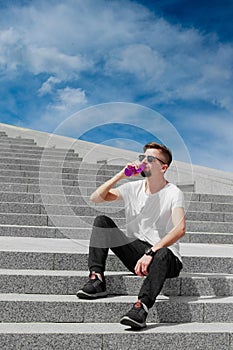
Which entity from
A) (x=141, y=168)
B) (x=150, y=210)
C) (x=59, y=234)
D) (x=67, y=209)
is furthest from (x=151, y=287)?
(x=67, y=209)

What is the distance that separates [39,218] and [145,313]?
118 inches

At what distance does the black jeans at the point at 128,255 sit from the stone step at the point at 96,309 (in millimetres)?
247

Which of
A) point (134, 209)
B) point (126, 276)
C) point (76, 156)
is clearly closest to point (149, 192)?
point (134, 209)

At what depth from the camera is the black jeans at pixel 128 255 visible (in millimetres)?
3725

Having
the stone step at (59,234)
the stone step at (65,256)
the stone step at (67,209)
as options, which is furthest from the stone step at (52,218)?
the stone step at (65,256)

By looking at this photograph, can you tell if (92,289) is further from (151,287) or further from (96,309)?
(151,287)

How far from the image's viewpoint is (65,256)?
4.52 meters

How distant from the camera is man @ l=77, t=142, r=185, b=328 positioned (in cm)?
387

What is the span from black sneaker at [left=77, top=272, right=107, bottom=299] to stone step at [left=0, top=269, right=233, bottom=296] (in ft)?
0.59

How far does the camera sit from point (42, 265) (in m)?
4.54

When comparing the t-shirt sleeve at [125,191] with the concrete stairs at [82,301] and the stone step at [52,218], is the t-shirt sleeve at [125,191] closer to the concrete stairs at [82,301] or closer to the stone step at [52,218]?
the concrete stairs at [82,301]

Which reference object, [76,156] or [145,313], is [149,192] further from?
[76,156]

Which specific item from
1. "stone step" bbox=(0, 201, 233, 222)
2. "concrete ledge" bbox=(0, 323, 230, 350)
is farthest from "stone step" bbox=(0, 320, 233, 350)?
"stone step" bbox=(0, 201, 233, 222)

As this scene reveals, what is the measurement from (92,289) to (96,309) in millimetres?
148
